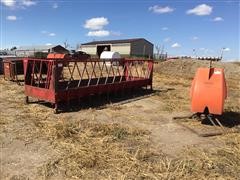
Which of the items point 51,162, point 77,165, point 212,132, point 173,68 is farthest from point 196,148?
point 173,68

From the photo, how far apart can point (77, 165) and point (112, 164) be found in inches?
21.4

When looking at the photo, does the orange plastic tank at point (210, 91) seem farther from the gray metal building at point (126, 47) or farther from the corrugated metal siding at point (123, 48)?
the corrugated metal siding at point (123, 48)

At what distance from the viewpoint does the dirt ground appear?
4684mm

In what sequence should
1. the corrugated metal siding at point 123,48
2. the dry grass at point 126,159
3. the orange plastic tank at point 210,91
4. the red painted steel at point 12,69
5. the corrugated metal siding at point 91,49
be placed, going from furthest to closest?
the corrugated metal siding at point 91,49, the corrugated metal siding at point 123,48, the red painted steel at point 12,69, the orange plastic tank at point 210,91, the dry grass at point 126,159

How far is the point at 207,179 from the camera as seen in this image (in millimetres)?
4496

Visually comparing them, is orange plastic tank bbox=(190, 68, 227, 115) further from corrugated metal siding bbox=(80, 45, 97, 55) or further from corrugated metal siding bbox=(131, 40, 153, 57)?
corrugated metal siding bbox=(80, 45, 97, 55)

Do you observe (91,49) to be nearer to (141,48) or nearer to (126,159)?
(141,48)

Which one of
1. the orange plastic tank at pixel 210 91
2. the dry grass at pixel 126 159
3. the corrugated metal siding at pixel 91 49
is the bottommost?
the dry grass at pixel 126 159

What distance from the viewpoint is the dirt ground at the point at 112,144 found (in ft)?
15.4

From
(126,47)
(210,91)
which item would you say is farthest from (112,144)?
(126,47)

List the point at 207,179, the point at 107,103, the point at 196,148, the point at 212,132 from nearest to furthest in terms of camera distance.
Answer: the point at 207,179
the point at 196,148
the point at 212,132
the point at 107,103

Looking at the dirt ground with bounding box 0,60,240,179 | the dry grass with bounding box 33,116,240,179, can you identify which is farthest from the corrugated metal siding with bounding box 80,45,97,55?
the dry grass with bounding box 33,116,240,179

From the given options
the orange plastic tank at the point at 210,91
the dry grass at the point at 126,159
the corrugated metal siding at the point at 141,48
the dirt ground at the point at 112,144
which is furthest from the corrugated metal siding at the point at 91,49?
the dry grass at the point at 126,159

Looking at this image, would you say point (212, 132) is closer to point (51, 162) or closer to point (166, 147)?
point (166, 147)
